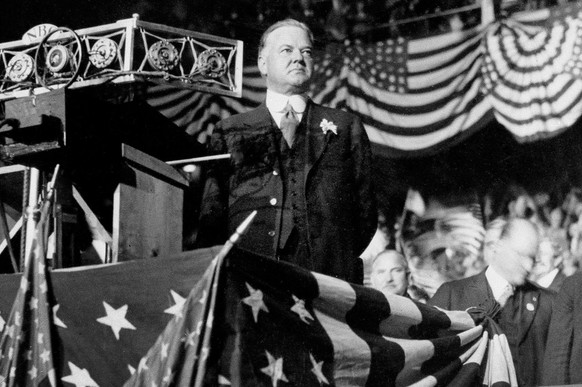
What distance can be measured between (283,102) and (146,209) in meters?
0.69

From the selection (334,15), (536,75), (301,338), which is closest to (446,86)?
(536,75)

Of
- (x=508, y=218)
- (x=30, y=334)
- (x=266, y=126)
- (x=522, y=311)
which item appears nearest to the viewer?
(x=30, y=334)

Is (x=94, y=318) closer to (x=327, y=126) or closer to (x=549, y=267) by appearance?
(x=327, y=126)

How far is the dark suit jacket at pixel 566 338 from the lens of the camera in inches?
185

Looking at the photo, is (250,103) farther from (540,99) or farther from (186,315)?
(186,315)

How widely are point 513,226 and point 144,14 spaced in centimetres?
273

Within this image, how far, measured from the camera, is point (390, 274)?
568cm

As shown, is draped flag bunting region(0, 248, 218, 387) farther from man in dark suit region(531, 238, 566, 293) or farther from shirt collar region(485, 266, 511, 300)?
man in dark suit region(531, 238, 566, 293)

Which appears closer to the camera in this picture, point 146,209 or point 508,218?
point 146,209

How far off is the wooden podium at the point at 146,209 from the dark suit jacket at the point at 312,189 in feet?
0.63

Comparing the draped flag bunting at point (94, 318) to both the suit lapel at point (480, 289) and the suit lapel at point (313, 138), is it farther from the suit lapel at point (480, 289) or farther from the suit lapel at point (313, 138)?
the suit lapel at point (480, 289)

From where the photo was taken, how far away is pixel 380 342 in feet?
10.6

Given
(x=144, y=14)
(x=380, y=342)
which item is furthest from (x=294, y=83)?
(x=144, y=14)

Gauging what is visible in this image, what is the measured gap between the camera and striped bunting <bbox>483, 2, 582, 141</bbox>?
549 cm
